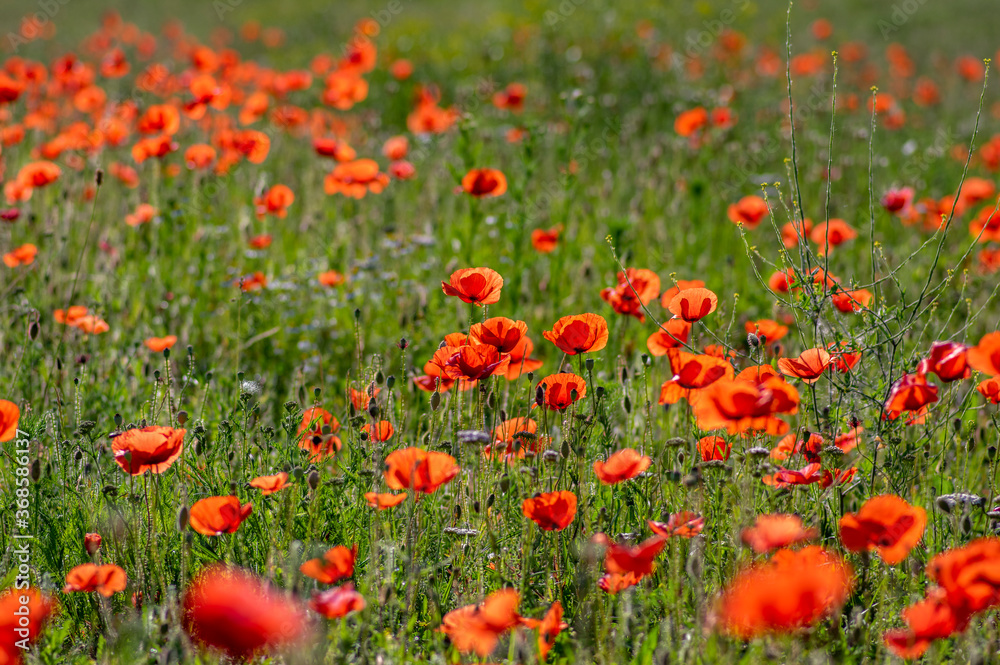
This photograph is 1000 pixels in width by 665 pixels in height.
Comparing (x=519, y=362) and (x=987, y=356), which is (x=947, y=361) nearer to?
(x=987, y=356)

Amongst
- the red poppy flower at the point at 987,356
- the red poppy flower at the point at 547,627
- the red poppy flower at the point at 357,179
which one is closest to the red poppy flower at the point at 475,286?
the red poppy flower at the point at 547,627

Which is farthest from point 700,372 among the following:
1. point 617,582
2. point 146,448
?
point 146,448

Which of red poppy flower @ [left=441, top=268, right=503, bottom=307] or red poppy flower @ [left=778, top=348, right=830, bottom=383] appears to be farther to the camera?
red poppy flower @ [left=441, top=268, right=503, bottom=307]

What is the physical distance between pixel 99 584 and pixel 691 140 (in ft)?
16.3

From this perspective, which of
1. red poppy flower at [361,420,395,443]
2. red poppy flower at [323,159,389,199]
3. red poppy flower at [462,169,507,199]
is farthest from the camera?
red poppy flower at [323,159,389,199]

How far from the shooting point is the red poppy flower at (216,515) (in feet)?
5.47

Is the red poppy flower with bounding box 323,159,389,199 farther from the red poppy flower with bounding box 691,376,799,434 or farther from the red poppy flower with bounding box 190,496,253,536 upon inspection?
the red poppy flower with bounding box 691,376,799,434

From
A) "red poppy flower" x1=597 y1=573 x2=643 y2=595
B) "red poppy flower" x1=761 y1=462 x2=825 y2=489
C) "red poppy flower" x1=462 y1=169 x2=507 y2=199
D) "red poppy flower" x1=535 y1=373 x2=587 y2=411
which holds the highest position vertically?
"red poppy flower" x1=462 y1=169 x2=507 y2=199

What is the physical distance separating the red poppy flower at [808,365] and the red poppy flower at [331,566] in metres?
1.09

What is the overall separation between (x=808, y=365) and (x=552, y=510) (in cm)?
72

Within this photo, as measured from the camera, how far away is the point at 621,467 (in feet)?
5.80

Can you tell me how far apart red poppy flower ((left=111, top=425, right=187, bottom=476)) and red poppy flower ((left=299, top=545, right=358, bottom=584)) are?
37 centimetres

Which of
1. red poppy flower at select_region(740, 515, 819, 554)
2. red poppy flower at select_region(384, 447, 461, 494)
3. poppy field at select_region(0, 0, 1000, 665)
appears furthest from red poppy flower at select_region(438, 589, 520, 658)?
red poppy flower at select_region(740, 515, 819, 554)

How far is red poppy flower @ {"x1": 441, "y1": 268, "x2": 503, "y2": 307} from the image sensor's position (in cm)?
212
